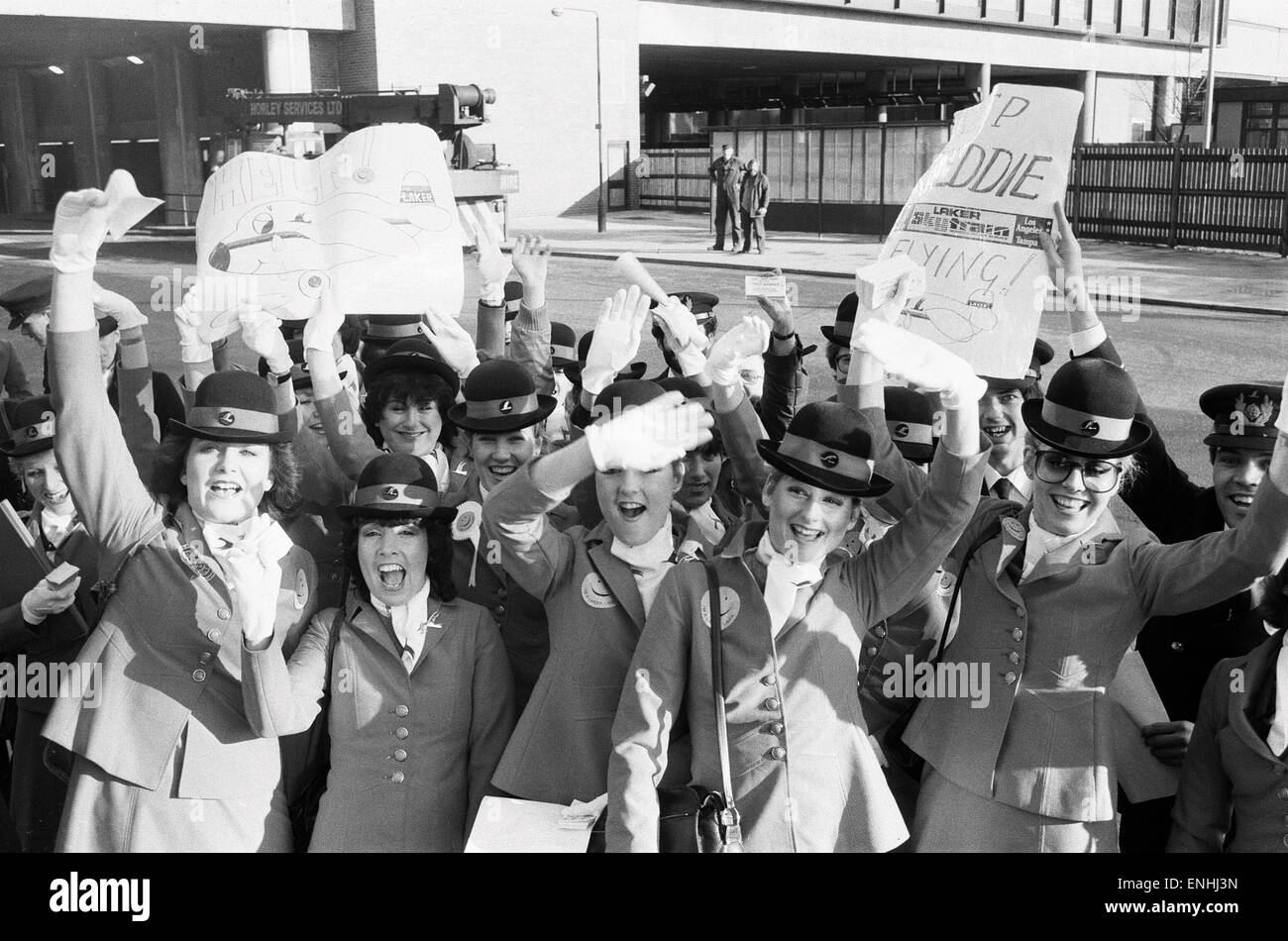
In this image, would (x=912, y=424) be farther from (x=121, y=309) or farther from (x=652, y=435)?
(x=121, y=309)

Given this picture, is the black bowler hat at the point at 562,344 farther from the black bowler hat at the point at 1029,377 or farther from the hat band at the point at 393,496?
the hat band at the point at 393,496

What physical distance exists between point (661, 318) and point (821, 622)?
1507 mm

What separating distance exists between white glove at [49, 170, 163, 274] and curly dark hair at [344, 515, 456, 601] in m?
0.91

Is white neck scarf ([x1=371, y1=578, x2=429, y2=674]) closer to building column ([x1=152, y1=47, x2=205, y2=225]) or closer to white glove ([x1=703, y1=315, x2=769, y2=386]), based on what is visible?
white glove ([x1=703, y1=315, x2=769, y2=386])

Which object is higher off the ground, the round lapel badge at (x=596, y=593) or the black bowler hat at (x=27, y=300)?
the black bowler hat at (x=27, y=300)

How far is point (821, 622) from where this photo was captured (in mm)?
3059

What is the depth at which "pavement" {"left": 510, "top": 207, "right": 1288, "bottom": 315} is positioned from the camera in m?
16.7

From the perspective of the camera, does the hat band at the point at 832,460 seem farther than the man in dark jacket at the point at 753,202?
No

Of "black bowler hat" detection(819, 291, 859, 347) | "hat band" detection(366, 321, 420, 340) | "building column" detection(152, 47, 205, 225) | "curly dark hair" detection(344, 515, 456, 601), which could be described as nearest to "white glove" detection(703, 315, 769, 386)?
"curly dark hair" detection(344, 515, 456, 601)

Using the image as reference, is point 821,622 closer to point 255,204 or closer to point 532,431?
point 532,431

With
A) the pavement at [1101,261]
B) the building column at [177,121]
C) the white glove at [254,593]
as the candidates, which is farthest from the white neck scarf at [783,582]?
the building column at [177,121]

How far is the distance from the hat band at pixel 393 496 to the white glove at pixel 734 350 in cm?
93

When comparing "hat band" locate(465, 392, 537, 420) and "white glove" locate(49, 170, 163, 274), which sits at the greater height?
"white glove" locate(49, 170, 163, 274)

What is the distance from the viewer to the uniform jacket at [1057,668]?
10.1ft
